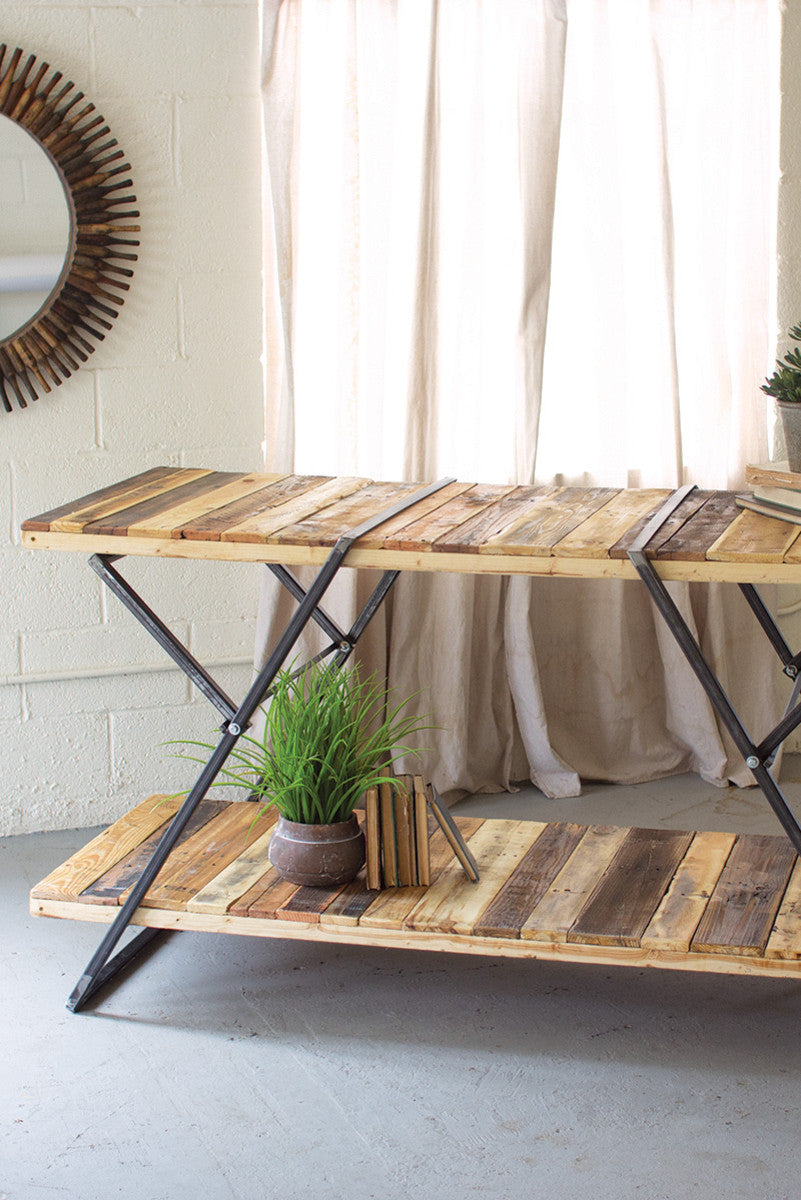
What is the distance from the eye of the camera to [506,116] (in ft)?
11.3

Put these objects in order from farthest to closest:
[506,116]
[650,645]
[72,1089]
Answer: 1. [650,645]
2. [506,116]
3. [72,1089]

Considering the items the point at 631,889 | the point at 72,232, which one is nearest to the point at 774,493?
the point at 631,889

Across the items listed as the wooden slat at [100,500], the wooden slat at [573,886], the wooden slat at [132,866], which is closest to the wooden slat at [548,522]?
the wooden slat at [573,886]

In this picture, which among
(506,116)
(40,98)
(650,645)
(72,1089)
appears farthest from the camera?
(650,645)

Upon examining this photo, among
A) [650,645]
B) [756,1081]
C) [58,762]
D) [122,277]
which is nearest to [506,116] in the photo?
[122,277]

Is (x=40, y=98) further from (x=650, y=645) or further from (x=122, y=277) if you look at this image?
(x=650, y=645)

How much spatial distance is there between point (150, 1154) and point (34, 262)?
202 cm

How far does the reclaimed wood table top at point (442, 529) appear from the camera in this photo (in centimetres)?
227

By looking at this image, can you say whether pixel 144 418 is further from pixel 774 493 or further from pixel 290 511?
pixel 774 493

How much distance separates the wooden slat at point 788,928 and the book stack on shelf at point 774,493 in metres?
0.71

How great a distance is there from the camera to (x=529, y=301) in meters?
3.47

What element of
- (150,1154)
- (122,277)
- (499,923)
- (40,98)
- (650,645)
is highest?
(40,98)

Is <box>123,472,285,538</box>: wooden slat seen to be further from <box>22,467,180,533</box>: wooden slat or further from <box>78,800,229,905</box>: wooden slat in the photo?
<box>78,800,229,905</box>: wooden slat

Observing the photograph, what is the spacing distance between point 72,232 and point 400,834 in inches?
65.1
